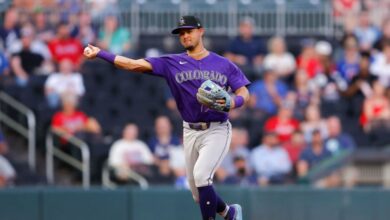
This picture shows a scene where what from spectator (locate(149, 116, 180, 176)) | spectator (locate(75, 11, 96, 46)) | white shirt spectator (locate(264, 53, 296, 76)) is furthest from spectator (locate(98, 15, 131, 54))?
spectator (locate(149, 116, 180, 176))

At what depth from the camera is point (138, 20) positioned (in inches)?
793

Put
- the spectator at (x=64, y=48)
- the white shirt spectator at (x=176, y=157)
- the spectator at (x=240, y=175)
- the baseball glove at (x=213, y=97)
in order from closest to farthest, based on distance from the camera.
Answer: the baseball glove at (x=213, y=97) → the spectator at (x=240, y=175) → the white shirt spectator at (x=176, y=157) → the spectator at (x=64, y=48)

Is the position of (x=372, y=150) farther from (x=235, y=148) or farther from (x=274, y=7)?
(x=274, y=7)

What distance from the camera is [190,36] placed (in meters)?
11.5

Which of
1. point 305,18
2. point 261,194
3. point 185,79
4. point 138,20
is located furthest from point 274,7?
point 185,79

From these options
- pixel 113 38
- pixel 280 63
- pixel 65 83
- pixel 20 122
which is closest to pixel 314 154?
pixel 280 63

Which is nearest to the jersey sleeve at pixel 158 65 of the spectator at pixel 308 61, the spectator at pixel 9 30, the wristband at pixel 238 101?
the wristband at pixel 238 101

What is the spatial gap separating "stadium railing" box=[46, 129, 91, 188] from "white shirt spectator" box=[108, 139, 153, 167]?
381mm

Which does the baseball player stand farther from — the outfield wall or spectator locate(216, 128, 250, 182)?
spectator locate(216, 128, 250, 182)

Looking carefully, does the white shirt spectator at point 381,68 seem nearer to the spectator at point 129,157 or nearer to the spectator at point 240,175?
the spectator at point 240,175

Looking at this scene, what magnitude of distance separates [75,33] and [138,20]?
5.25 ft

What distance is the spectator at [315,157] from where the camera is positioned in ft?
54.4

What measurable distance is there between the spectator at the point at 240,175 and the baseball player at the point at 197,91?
14.2 ft

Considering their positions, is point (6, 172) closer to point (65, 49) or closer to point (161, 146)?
point (161, 146)
